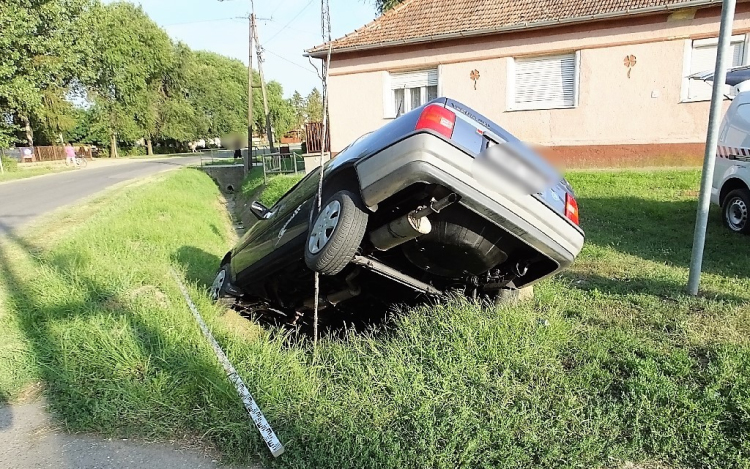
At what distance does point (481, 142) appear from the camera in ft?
9.77

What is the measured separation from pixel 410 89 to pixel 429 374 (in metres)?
13.9

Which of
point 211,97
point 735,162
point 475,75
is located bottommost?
point 735,162

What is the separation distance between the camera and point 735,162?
680 centimetres

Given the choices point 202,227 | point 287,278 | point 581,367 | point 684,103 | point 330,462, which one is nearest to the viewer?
point 330,462

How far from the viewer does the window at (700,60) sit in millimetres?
12195

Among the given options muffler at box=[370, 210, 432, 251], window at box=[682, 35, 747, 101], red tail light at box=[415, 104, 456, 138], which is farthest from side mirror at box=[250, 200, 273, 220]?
window at box=[682, 35, 747, 101]

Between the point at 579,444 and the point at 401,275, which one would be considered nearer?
the point at 579,444

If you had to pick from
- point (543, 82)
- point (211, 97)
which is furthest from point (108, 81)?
point (543, 82)

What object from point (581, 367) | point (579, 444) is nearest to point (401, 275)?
point (581, 367)

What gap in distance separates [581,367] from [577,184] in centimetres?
920

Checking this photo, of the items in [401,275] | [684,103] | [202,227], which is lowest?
[202,227]

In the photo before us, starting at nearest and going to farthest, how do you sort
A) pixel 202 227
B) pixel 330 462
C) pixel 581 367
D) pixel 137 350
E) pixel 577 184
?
pixel 330 462 < pixel 581 367 < pixel 137 350 < pixel 202 227 < pixel 577 184

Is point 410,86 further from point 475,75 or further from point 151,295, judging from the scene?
point 151,295

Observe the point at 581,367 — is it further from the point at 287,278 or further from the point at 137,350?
the point at 137,350
